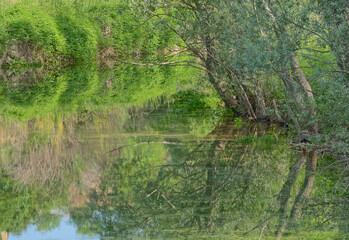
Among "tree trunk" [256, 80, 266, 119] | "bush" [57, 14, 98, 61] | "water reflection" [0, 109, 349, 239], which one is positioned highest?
"bush" [57, 14, 98, 61]

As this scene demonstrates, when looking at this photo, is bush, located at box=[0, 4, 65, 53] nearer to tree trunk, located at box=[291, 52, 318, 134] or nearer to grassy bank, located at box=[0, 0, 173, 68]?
grassy bank, located at box=[0, 0, 173, 68]

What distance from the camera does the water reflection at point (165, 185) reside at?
4.92 m

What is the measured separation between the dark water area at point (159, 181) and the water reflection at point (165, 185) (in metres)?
0.01

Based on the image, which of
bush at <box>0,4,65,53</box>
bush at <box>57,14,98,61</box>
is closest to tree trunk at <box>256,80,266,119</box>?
bush at <box>0,4,65,53</box>

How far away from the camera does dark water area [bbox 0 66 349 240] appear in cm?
491

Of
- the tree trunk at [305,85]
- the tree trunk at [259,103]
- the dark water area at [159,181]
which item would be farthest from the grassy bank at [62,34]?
the tree trunk at [305,85]

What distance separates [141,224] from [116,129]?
5432 millimetres

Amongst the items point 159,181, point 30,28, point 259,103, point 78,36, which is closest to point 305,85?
point 159,181

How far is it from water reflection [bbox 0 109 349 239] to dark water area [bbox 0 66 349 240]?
0.01m

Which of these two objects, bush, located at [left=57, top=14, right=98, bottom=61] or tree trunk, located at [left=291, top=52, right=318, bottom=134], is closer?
tree trunk, located at [left=291, top=52, right=318, bottom=134]

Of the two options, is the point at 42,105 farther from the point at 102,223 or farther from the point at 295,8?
the point at 102,223

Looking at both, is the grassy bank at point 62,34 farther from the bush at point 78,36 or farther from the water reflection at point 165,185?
the water reflection at point 165,185

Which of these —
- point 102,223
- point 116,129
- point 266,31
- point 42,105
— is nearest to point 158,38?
point 42,105

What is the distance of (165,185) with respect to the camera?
6359 millimetres
